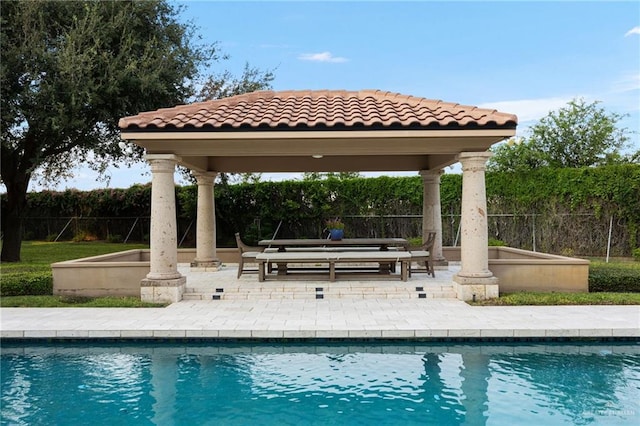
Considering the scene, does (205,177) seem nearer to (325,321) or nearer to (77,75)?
(77,75)

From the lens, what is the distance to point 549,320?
7742 millimetres

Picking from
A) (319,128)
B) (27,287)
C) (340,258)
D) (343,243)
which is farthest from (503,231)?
(27,287)

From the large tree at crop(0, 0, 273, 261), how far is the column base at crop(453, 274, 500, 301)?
33.8 feet

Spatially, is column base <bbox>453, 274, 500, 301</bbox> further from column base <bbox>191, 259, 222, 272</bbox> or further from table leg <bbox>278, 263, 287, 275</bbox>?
column base <bbox>191, 259, 222, 272</bbox>

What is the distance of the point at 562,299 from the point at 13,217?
16.8 m

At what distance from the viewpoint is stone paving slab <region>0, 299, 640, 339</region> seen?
712cm

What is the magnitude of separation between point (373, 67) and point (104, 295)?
1142 cm

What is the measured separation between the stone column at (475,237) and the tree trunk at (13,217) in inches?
570

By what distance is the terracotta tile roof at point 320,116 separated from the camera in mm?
9109

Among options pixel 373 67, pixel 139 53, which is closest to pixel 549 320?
pixel 373 67

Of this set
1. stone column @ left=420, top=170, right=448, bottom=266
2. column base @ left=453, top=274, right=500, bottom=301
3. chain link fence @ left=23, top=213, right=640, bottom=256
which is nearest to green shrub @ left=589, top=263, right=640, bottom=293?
column base @ left=453, top=274, right=500, bottom=301

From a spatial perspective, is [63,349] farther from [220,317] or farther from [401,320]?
[401,320]

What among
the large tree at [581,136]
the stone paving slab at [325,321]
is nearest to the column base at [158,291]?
the stone paving slab at [325,321]

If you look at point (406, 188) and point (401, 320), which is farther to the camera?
point (406, 188)
